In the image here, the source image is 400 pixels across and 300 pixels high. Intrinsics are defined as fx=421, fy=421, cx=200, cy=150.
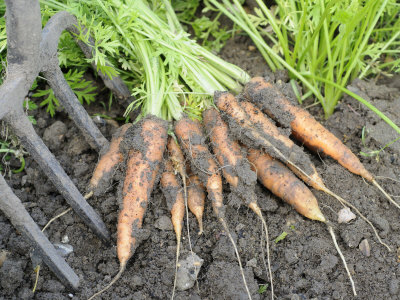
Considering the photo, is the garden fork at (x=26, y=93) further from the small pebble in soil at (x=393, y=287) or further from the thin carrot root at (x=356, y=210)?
the small pebble in soil at (x=393, y=287)

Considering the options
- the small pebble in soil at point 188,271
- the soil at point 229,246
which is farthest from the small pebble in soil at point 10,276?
the small pebble in soil at point 188,271

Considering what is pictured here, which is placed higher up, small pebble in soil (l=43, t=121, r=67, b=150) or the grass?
the grass

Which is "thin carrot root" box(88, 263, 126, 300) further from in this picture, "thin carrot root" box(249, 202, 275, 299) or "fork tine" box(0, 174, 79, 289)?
"thin carrot root" box(249, 202, 275, 299)

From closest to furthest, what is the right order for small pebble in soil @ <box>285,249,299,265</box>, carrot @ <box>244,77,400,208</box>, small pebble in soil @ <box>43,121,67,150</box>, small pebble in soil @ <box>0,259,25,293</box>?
1. small pebble in soil @ <box>0,259,25,293</box>
2. small pebble in soil @ <box>285,249,299,265</box>
3. carrot @ <box>244,77,400,208</box>
4. small pebble in soil @ <box>43,121,67,150</box>

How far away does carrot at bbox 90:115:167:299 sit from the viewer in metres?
2.05

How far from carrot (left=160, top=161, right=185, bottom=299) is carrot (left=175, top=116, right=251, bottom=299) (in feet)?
0.40

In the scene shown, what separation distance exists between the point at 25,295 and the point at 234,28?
7.17ft

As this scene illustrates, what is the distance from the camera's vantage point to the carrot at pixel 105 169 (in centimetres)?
222

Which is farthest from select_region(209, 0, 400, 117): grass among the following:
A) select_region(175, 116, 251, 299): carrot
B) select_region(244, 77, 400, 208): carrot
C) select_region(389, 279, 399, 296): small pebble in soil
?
select_region(389, 279, 399, 296): small pebble in soil

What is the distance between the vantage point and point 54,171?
1931mm

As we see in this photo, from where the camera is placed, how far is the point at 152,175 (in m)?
2.20

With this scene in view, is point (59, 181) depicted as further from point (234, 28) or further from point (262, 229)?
point (234, 28)

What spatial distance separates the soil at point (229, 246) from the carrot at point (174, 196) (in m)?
0.05

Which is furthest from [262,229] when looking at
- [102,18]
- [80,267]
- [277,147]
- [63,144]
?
[102,18]
